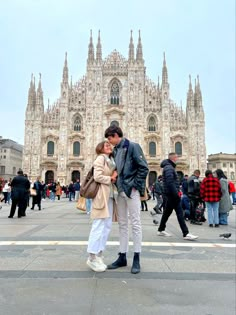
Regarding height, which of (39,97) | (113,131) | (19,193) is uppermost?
(39,97)

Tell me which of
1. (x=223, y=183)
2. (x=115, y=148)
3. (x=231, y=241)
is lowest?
(x=231, y=241)

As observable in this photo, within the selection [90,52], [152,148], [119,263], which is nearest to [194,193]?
[119,263]

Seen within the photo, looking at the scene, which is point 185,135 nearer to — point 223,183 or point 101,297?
point 223,183

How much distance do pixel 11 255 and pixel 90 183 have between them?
5.97 ft

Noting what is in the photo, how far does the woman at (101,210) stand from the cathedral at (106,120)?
3624cm

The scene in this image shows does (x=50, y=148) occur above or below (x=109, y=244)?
above

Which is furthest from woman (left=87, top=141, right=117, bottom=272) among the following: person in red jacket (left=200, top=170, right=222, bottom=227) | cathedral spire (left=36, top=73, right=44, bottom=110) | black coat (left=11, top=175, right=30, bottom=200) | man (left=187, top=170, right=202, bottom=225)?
cathedral spire (left=36, top=73, right=44, bottom=110)

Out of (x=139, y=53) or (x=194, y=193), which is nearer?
(x=194, y=193)

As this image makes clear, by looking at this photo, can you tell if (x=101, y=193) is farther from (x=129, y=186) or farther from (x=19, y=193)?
(x=19, y=193)

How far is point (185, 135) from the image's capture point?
4125cm

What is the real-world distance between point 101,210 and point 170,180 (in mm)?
2952

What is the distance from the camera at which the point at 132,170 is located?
380 centimetres

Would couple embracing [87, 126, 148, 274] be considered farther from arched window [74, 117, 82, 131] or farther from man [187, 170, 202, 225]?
arched window [74, 117, 82, 131]

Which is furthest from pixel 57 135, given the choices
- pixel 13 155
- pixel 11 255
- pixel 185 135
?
pixel 11 255
